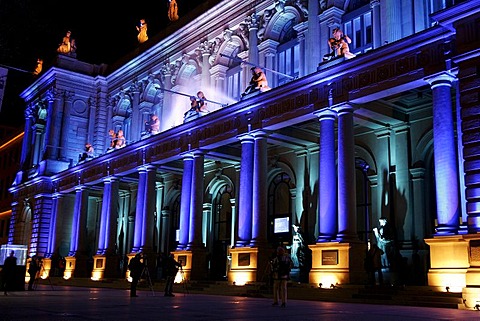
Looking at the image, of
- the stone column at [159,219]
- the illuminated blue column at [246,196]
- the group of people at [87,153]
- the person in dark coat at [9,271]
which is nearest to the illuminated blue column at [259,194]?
the illuminated blue column at [246,196]

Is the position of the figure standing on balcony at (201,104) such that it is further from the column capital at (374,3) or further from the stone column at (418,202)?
the stone column at (418,202)

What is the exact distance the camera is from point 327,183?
73.1 feet

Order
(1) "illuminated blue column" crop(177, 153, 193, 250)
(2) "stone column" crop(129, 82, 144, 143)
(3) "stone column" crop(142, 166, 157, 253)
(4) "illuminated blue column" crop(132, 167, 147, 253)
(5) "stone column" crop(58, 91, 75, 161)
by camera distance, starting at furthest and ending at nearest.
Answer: (5) "stone column" crop(58, 91, 75, 161) → (2) "stone column" crop(129, 82, 144, 143) → (4) "illuminated blue column" crop(132, 167, 147, 253) → (3) "stone column" crop(142, 166, 157, 253) → (1) "illuminated blue column" crop(177, 153, 193, 250)

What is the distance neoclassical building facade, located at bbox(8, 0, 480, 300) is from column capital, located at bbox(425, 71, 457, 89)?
0.27 feet

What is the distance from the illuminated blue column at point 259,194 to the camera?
25.1m

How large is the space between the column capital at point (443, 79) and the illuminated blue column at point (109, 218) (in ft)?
78.4

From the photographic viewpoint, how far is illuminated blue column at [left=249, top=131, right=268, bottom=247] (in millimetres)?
25109

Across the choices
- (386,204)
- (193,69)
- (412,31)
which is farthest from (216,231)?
(412,31)

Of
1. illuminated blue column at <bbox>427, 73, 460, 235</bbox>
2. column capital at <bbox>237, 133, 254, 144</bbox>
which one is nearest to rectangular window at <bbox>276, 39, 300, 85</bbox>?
column capital at <bbox>237, 133, 254, 144</bbox>

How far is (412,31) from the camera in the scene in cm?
2269

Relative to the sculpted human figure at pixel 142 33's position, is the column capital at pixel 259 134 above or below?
below

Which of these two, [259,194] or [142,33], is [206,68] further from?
[259,194]

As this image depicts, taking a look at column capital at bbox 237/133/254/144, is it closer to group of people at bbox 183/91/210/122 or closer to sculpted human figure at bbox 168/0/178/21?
group of people at bbox 183/91/210/122

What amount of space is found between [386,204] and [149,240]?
566 inches
